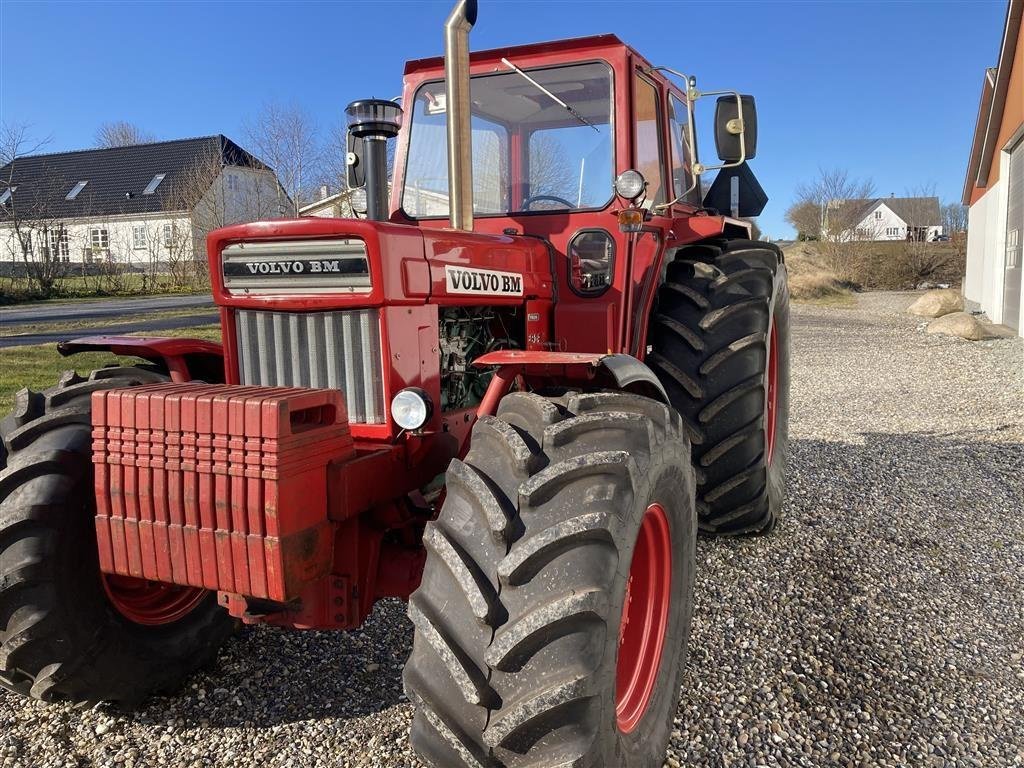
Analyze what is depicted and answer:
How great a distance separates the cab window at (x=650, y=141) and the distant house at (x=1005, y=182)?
40.4 ft

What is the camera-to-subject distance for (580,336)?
3584 mm

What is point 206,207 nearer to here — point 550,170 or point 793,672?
point 550,170

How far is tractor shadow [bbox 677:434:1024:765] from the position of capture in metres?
2.77

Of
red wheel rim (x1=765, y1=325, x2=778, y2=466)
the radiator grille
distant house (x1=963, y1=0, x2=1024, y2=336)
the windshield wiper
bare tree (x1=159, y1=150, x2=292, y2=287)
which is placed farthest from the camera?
bare tree (x1=159, y1=150, x2=292, y2=287)

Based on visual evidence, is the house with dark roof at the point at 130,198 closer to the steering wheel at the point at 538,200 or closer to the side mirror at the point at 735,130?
the steering wheel at the point at 538,200

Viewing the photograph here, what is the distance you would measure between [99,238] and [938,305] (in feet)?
108

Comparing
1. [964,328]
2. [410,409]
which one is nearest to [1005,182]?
[964,328]

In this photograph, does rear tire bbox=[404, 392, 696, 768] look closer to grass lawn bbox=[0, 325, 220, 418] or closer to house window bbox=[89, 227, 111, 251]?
grass lawn bbox=[0, 325, 220, 418]

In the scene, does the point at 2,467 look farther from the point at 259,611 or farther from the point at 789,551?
the point at 789,551

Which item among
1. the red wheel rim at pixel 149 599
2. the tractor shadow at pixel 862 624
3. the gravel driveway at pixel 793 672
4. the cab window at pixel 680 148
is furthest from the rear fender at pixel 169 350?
the cab window at pixel 680 148

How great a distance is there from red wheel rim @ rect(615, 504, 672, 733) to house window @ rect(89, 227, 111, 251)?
3786cm

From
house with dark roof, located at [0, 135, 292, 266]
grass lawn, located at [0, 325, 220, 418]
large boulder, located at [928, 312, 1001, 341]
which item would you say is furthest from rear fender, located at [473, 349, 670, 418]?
house with dark roof, located at [0, 135, 292, 266]

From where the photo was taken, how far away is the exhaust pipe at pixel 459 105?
9.43ft

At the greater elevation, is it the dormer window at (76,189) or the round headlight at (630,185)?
the dormer window at (76,189)
